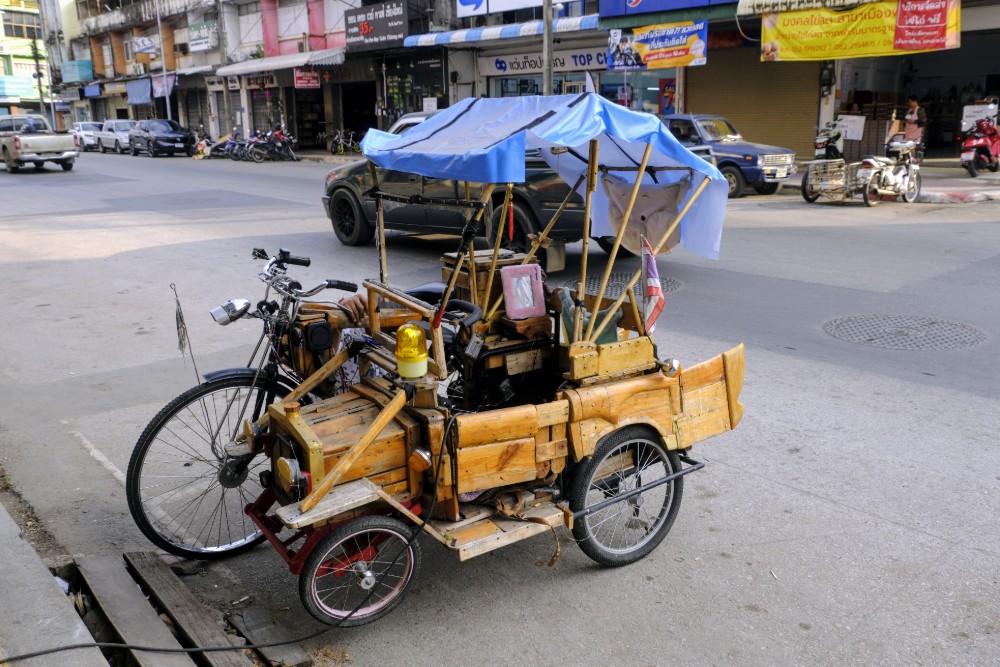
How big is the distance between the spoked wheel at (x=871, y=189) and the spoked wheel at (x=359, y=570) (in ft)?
44.3

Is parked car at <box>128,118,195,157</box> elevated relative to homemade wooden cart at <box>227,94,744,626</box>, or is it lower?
elevated

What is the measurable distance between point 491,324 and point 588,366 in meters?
0.81

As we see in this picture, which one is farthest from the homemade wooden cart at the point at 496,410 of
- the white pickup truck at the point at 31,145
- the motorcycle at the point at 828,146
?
the white pickup truck at the point at 31,145

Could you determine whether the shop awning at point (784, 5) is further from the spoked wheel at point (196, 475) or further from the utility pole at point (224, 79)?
the utility pole at point (224, 79)

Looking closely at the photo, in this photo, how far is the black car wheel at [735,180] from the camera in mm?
16453

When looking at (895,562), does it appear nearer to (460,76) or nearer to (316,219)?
(316,219)

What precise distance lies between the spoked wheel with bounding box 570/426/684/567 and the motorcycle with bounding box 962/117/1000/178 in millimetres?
17017

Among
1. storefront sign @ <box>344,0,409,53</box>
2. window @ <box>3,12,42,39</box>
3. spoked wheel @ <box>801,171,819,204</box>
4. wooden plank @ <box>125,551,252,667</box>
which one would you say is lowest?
wooden plank @ <box>125,551,252,667</box>

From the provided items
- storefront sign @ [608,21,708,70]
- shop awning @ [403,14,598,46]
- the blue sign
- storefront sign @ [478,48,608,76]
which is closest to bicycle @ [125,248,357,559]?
storefront sign @ [608,21,708,70]

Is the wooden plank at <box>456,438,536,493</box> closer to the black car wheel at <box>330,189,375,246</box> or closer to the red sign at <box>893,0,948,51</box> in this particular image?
the black car wheel at <box>330,189,375,246</box>

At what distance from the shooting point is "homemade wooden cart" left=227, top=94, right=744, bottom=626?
318 cm

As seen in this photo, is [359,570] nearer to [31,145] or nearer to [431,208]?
[431,208]

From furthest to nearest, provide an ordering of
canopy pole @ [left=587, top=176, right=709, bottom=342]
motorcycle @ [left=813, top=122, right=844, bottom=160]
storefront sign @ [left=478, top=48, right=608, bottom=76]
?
storefront sign @ [left=478, top=48, right=608, bottom=76]
motorcycle @ [left=813, top=122, right=844, bottom=160]
canopy pole @ [left=587, top=176, right=709, bottom=342]

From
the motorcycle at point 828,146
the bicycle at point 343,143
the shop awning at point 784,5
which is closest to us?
the motorcycle at point 828,146
